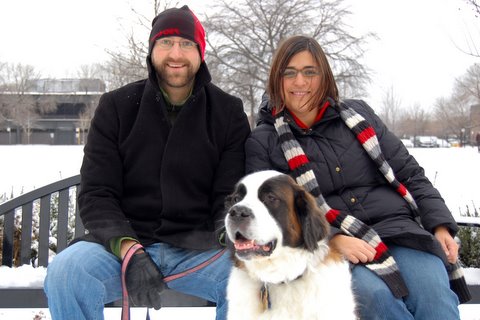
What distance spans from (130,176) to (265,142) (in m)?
0.93

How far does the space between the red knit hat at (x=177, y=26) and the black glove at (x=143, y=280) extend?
145 centimetres

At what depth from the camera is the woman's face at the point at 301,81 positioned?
3.39m

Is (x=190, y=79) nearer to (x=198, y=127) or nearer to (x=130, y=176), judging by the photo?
(x=198, y=127)

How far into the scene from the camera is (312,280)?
2.69 meters

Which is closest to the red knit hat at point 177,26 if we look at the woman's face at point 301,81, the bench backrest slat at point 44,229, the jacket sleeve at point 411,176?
the woman's face at point 301,81

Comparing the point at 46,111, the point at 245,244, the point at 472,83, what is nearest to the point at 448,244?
the point at 245,244

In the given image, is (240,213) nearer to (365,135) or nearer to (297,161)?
(297,161)

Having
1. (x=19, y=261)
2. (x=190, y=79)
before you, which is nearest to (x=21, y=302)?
(x=19, y=261)

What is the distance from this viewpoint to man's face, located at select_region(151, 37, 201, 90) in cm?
341

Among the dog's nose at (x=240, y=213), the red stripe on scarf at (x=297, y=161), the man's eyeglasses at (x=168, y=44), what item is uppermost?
the man's eyeglasses at (x=168, y=44)

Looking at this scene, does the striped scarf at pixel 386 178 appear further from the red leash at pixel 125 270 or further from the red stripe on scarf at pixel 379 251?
the red leash at pixel 125 270

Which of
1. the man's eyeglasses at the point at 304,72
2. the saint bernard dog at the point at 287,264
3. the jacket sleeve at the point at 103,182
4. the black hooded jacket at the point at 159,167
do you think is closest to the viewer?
the saint bernard dog at the point at 287,264

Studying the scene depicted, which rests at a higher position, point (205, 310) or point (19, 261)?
point (19, 261)

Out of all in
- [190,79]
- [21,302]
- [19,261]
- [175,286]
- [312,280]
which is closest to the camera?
[312,280]
